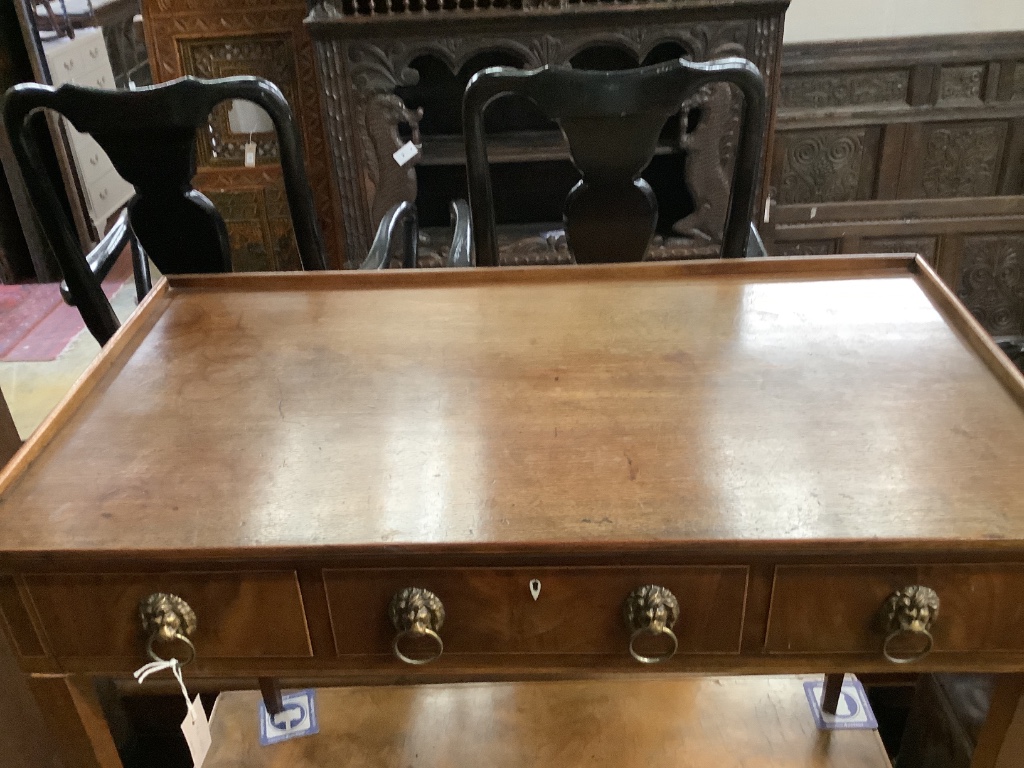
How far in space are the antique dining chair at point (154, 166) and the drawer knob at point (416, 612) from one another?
74 centimetres

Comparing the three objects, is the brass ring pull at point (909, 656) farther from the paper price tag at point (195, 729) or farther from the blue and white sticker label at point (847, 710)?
the paper price tag at point (195, 729)

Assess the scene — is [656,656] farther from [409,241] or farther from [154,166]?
[409,241]

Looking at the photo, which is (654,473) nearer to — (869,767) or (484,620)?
(484,620)

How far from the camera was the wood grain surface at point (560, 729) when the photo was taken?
4.16ft

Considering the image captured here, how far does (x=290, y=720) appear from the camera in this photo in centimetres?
134

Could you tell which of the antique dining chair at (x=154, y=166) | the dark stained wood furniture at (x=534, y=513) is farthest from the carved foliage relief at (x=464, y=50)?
the dark stained wood furniture at (x=534, y=513)

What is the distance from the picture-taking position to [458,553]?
76 cm

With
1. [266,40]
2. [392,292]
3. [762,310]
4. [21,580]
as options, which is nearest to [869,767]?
[762,310]

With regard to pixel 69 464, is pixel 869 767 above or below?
below

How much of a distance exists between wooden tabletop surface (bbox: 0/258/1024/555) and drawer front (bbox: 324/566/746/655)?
55mm

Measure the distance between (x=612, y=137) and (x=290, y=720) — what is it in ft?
3.20

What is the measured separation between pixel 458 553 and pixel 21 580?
→ 1.31 feet

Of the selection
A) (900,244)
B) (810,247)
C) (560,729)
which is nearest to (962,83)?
(900,244)

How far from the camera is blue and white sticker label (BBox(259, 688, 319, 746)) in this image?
4.35 ft
